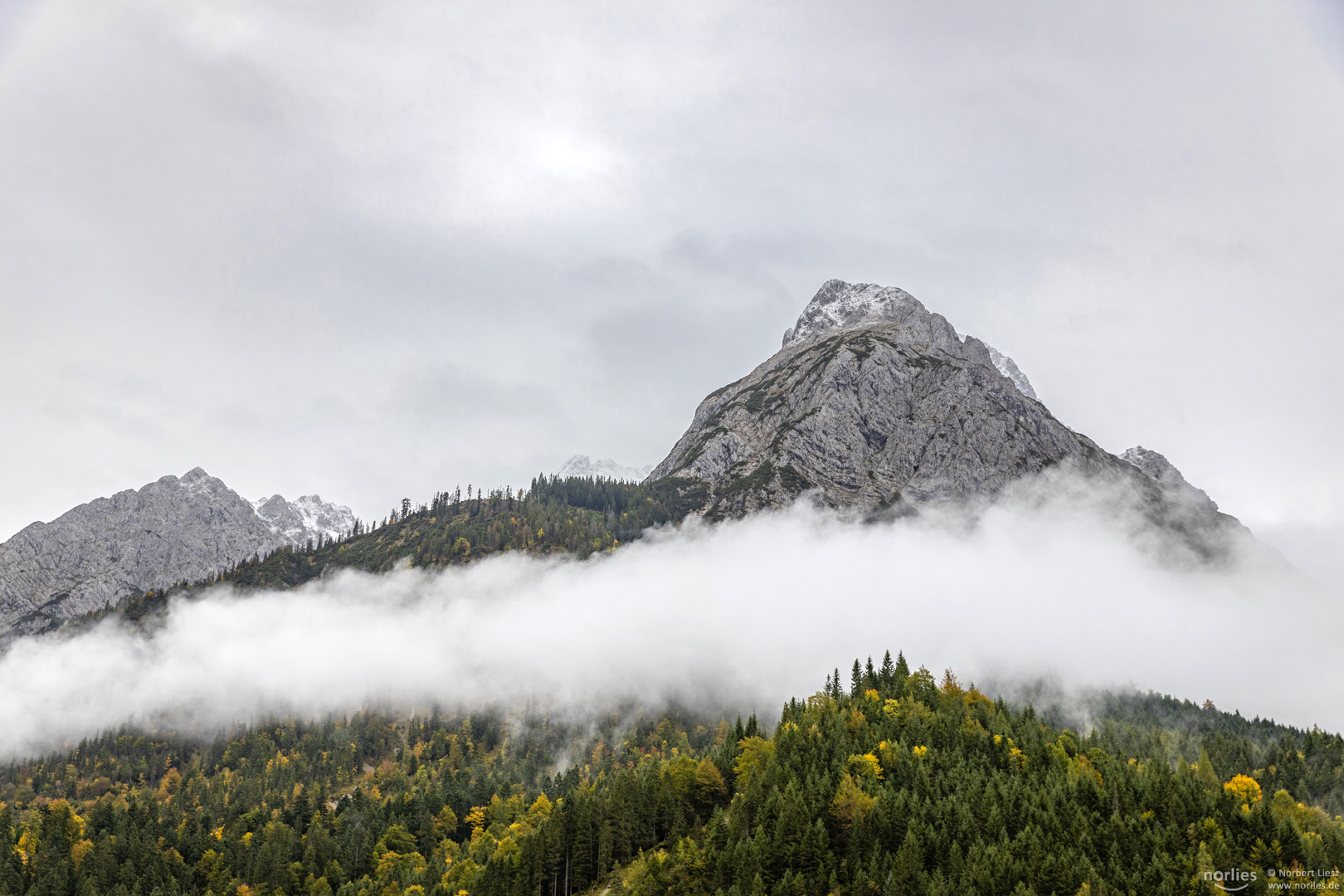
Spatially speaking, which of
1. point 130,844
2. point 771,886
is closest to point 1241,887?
point 771,886

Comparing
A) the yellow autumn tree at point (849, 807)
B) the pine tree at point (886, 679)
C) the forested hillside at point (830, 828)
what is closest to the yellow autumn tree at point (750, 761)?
the forested hillside at point (830, 828)

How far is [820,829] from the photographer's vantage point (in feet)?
348

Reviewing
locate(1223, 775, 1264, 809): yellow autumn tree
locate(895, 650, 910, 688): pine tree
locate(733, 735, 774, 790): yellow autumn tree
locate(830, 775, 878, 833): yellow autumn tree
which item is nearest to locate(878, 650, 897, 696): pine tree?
locate(895, 650, 910, 688): pine tree

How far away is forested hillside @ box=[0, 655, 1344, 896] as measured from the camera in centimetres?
10075

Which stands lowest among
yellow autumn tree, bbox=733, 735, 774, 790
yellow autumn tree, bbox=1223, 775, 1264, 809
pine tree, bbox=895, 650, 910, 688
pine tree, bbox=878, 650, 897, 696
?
yellow autumn tree, bbox=1223, 775, 1264, 809

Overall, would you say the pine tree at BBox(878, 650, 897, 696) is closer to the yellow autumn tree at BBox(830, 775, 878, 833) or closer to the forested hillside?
the forested hillside

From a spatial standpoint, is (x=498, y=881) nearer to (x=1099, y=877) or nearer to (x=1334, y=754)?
(x=1099, y=877)

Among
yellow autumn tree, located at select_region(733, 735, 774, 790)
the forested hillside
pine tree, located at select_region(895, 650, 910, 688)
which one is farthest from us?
pine tree, located at select_region(895, 650, 910, 688)

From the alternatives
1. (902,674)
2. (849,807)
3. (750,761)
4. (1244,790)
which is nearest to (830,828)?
(849,807)

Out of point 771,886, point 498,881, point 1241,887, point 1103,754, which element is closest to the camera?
point 1241,887

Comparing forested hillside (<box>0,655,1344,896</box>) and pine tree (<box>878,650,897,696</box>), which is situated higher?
pine tree (<box>878,650,897,696</box>)

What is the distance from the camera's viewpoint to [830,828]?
375 ft

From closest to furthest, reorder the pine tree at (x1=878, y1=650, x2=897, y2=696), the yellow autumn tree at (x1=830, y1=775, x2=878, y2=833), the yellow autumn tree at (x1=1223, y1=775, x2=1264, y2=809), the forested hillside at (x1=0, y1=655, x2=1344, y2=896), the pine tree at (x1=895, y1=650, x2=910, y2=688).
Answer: the forested hillside at (x1=0, y1=655, x2=1344, y2=896) → the yellow autumn tree at (x1=830, y1=775, x2=878, y2=833) → the yellow autumn tree at (x1=1223, y1=775, x2=1264, y2=809) → the pine tree at (x1=878, y1=650, x2=897, y2=696) → the pine tree at (x1=895, y1=650, x2=910, y2=688)

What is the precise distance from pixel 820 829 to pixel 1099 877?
3681 cm
